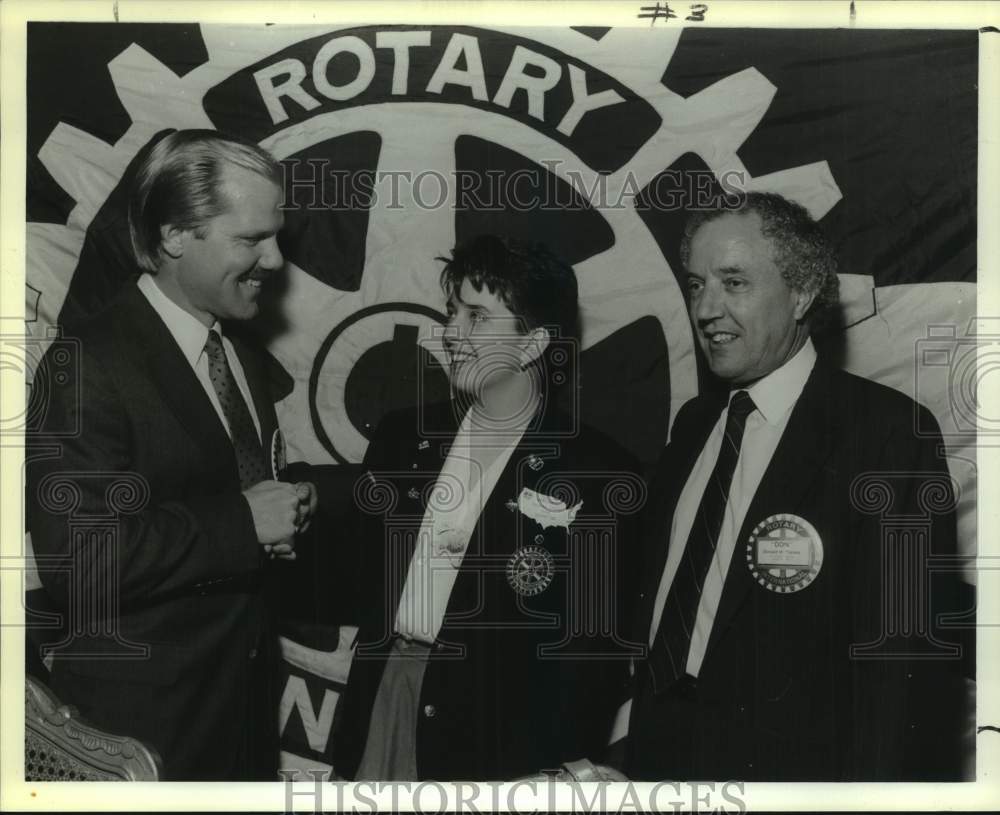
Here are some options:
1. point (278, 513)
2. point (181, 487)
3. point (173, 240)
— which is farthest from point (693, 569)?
point (173, 240)

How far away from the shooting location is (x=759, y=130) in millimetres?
3104

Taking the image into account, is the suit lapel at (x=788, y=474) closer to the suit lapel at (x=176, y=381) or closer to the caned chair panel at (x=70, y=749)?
the suit lapel at (x=176, y=381)

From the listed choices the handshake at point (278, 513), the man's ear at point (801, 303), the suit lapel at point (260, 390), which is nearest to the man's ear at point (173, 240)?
Result: the suit lapel at point (260, 390)

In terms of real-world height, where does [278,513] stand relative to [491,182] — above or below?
below

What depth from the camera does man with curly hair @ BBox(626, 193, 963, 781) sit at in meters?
3.01

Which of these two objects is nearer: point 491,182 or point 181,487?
point 181,487

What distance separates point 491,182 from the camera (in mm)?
3088

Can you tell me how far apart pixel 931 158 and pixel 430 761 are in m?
2.16

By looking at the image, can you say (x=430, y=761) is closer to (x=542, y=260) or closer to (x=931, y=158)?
(x=542, y=260)

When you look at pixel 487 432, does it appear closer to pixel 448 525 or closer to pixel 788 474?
pixel 448 525

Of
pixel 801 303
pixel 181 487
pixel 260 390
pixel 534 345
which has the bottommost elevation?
pixel 181 487

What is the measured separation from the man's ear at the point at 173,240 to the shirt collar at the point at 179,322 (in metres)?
0.09

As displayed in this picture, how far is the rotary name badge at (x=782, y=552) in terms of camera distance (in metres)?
3.01

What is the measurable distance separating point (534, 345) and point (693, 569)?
2.44 ft
